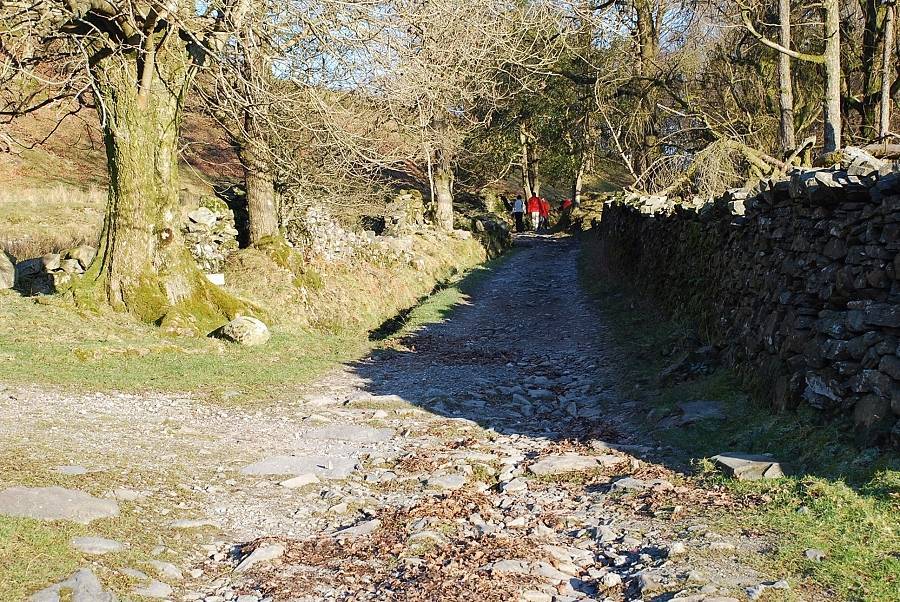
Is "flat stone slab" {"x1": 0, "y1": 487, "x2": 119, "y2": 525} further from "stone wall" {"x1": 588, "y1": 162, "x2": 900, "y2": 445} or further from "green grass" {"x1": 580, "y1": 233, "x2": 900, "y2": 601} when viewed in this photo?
"stone wall" {"x1": 588, "y1": 162, "x2": 900, "y2": 445}

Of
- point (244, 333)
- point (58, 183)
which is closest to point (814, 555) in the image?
point (244, 333)

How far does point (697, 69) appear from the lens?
77.0 ft

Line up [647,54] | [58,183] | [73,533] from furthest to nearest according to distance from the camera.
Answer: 1. [58,183]
2. [647,54]
3. [73,533]

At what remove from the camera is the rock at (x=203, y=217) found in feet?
53.1

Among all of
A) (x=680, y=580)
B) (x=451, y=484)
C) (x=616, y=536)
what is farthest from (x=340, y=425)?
(x=680, y=580)

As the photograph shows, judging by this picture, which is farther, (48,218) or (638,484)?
(48,218)

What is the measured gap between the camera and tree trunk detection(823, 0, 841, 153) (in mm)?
14047

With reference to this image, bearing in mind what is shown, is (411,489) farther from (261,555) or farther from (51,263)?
(51,263)

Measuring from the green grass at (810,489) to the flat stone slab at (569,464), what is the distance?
0.69m

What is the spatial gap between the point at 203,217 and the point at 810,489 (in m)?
13.2

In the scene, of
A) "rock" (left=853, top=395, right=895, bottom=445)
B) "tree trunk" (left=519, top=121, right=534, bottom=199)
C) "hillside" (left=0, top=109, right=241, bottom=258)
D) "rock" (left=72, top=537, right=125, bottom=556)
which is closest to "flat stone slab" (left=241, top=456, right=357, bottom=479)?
"rock" (left=72, top=537, right=125, bottom=556)

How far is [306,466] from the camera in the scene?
23.9ft

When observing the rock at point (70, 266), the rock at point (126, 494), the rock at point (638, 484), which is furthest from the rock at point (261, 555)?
the rock at point (70, 266)

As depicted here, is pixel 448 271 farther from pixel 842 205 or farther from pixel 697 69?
pixel 842 205
